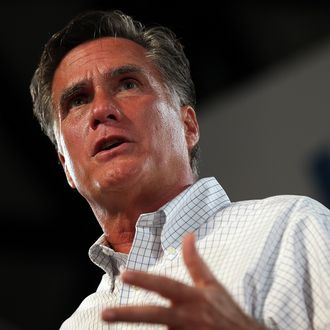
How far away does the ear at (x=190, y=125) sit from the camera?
2270 mm

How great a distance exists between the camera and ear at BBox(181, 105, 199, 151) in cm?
227

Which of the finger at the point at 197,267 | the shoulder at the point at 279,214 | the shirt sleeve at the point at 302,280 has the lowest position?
the shirt sleeve at the point at 302,280

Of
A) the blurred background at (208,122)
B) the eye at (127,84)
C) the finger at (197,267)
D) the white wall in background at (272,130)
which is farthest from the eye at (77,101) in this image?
the white wall in background at (272,130)

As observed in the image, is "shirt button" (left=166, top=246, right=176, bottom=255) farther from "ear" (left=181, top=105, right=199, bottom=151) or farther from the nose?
"ear" (left=181, top=105, right=199, bottom=151)

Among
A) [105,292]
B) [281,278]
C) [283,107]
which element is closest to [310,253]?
A: [281,278]

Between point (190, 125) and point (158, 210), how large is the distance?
541 millimetres

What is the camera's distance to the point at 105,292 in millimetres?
1890

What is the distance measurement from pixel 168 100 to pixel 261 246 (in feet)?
2.52

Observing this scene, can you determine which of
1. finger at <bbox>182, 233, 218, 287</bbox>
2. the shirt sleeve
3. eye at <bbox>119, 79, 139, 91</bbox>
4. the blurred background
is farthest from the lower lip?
the blurred background

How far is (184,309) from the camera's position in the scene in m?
1.16

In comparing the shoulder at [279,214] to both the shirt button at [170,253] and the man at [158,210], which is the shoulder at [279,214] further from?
the shirt button at [170,253]

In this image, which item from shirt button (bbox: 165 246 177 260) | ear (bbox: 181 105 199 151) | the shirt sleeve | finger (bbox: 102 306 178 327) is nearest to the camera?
finger (bbox: 102 306 178 327)

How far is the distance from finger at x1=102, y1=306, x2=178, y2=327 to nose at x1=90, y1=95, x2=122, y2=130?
2.91ft

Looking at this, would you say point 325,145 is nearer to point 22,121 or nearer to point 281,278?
point 22,121
